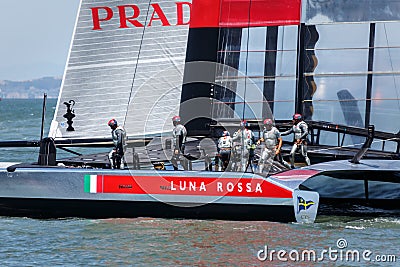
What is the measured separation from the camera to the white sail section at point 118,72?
692 inches

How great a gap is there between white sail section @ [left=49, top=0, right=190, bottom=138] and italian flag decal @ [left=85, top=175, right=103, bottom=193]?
2956 millimetres

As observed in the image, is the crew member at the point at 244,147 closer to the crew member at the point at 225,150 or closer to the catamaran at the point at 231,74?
the crew member at the point at 225,150

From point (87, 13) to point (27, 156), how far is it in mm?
13949

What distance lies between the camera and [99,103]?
17609mm

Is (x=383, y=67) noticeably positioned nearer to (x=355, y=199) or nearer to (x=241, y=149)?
(x=355, y=199)

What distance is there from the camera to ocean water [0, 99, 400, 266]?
12508 millimetres

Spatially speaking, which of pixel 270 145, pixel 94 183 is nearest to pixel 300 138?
pixel 270 145

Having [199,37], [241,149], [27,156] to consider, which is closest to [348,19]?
[199,37]

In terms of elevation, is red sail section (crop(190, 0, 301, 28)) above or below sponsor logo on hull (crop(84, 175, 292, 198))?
→ above

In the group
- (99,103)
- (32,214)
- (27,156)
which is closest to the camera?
(32,214)

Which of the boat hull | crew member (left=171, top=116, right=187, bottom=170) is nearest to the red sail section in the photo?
crew member (left=171, top=116, right=187, bottom=170)

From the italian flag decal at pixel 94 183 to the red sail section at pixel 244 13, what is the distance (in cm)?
504

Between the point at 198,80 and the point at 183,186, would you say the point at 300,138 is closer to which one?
the point at 183,186

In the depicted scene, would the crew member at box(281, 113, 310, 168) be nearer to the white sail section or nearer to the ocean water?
the ocean water
